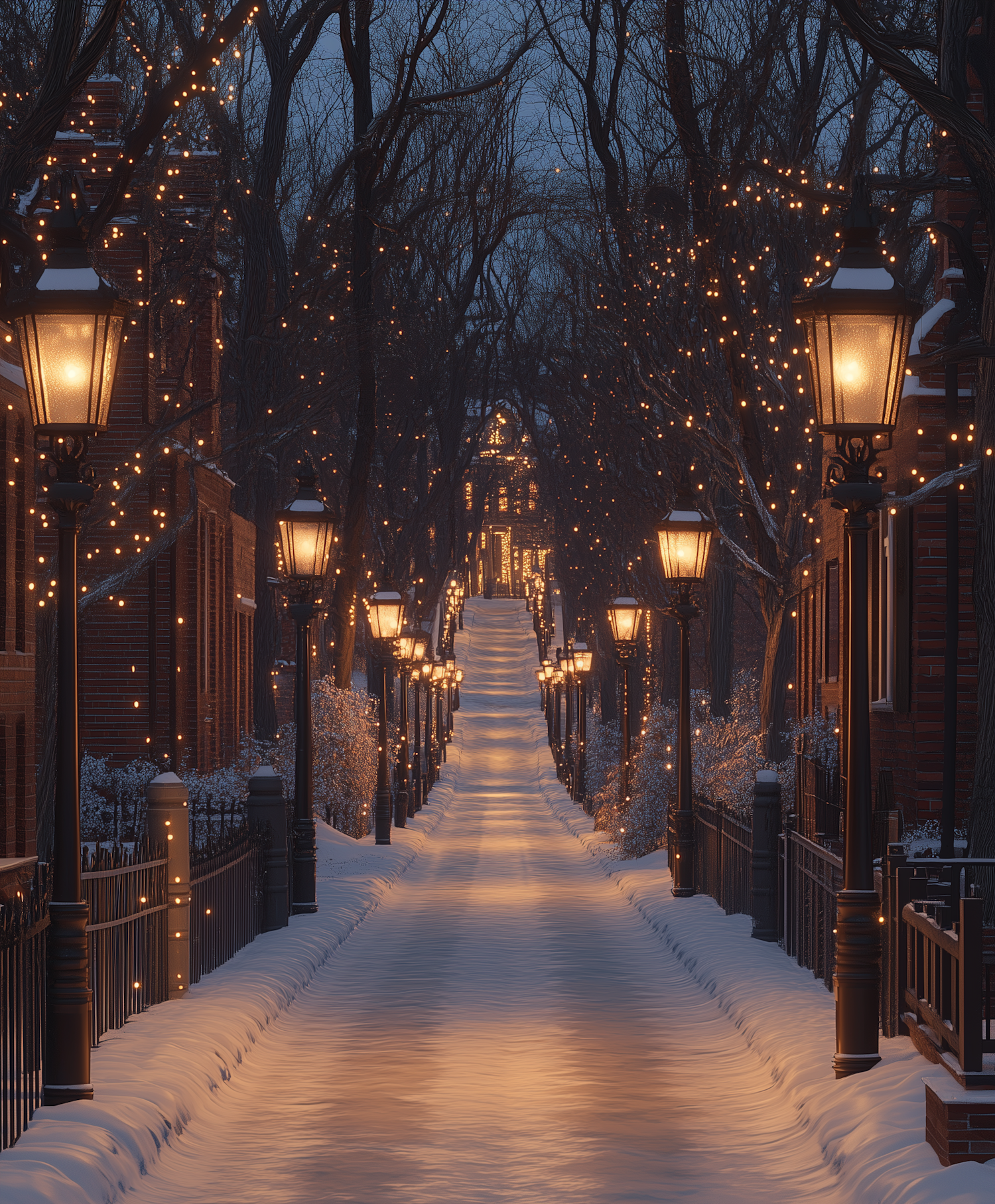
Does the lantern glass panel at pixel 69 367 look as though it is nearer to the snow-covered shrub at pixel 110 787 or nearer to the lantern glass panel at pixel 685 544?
the lantern glass panel at pixel 685 544

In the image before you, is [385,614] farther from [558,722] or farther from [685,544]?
[558,722]

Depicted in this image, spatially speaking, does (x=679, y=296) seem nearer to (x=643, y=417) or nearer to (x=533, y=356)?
(x=643, y=417)

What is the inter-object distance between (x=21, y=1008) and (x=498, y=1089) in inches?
117

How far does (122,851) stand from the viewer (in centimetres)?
1181

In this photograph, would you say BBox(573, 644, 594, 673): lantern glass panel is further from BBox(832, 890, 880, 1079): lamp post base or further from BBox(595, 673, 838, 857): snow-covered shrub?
BBox(832, 890, 880, 1079): lamp post base

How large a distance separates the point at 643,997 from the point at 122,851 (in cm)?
450

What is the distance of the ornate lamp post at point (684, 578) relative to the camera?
65.6ft

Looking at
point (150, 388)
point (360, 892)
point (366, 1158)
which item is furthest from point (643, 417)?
point (366, 1158)

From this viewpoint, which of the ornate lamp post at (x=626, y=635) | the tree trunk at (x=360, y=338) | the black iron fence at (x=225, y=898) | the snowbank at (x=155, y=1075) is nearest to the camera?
the snowbank at (x=155, y=1075)

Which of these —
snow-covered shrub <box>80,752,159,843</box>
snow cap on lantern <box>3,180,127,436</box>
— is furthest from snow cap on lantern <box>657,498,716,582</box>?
snow cap on lantern <box>3,180,127,436</box>

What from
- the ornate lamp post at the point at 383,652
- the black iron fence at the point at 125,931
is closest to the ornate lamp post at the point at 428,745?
the ornate lamp post at the point at 383,652

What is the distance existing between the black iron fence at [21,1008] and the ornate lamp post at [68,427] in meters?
0.12

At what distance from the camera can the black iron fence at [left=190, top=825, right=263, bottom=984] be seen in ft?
44.0

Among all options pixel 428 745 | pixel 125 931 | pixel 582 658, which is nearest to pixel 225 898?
pixel 125 931
